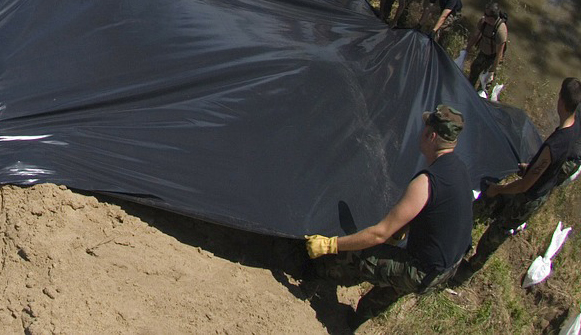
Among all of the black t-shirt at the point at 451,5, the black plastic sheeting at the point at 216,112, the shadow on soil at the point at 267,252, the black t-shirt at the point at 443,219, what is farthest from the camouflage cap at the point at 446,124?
the black t-shirt at the point at 451,5

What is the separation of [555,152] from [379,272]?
164cm

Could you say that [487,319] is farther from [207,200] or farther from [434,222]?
[207,200]

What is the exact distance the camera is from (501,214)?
518 centimetres

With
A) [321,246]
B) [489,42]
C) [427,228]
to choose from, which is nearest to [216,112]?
[321,246]

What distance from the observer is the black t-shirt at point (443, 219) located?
3465mm

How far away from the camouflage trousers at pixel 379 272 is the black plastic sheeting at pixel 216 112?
0.80 feet

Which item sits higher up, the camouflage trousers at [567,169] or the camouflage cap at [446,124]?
the camouflage cap at [446,124]

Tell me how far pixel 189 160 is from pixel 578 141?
9.02 ft

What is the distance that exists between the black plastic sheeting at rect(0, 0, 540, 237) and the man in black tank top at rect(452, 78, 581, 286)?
267mm

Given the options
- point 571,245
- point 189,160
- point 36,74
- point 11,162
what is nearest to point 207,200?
point 189,160

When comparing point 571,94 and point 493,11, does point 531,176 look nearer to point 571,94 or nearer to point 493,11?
point 571,94

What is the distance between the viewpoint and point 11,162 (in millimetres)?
3623

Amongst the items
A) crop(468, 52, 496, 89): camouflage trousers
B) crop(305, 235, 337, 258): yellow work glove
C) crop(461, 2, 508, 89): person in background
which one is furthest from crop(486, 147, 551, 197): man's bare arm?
crop(468, 52, 496, 89): camouflage trousers

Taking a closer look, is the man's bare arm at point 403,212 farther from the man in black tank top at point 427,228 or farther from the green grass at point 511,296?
the green grass at point 511,296
